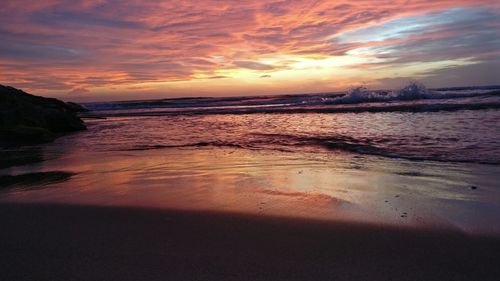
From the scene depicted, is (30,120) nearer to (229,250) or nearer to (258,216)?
(258,216)

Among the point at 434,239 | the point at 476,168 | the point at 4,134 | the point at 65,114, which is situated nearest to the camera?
the point at 434,239

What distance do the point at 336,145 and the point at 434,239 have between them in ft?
18.8

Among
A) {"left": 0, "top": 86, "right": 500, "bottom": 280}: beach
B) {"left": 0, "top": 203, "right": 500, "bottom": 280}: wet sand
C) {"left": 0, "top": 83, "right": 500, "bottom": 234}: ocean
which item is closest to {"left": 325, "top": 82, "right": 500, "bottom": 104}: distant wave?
{"left": 0, "top": 83, "right": 500, "bottom": 234}: ocean

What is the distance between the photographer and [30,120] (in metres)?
13.3

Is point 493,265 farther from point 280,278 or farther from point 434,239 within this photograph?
point 280,278

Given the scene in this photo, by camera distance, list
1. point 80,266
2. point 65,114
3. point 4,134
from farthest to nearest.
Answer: point 65,114, point 4,134, point 80,266

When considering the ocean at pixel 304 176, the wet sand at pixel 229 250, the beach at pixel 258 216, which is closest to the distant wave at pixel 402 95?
the ocean at pixel 304 176

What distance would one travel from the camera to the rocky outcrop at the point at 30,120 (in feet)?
38.7

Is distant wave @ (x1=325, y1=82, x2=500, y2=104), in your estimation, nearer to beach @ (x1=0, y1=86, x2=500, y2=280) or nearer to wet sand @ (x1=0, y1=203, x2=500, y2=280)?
beach @ (x1=0, y1=86, x2=500, y2=280)

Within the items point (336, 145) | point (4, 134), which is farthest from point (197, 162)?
point (4, 134)

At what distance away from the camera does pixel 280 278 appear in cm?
256

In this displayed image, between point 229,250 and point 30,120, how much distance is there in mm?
12558

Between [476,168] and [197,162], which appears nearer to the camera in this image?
[476,168]

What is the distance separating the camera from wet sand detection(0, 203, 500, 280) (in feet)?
8.68
